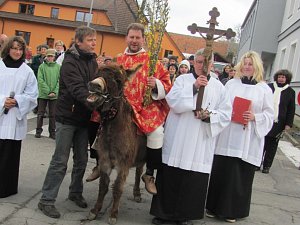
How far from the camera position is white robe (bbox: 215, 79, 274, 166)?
5234 millimetres

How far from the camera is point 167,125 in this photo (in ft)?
16.5

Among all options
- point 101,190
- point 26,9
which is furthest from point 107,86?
point 26,9

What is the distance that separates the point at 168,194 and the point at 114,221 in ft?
2.45

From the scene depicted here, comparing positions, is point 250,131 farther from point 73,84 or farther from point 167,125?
point 73,84

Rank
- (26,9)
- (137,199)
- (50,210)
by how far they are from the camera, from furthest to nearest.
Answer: (26,9) → (137,199) → (50,210)

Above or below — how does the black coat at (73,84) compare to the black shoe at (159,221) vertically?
above

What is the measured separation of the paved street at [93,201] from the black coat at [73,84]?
1.18m

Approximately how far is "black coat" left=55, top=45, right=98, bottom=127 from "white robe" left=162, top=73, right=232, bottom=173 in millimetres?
1044

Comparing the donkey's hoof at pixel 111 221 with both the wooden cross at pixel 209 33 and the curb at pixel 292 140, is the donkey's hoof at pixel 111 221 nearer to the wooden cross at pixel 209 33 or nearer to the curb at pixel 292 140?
the wooden cross at pixel 209 33

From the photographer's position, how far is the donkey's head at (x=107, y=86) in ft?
13.4

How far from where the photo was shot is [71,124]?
469 centimetres

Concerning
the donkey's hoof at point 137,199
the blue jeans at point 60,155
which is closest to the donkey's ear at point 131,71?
the blue jeans at point 60,155

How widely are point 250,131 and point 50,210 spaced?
2767 mm

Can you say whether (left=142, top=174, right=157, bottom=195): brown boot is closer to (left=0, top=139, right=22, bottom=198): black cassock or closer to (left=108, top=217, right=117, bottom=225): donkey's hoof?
(left=108, top=217, right=117, bottom=225): donkey's hoof
